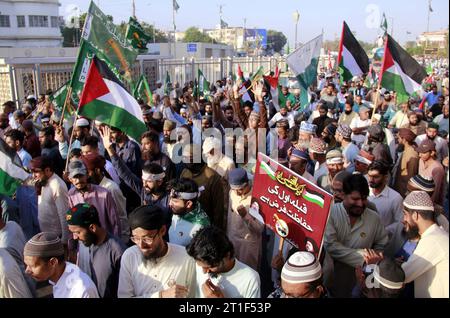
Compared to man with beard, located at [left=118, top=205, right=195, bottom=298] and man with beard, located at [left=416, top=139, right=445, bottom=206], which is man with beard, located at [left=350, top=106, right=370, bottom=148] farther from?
man with beard, located at [left=118, top=205, right=195, bottom=298]

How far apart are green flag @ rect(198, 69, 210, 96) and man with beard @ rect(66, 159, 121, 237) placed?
8757mm

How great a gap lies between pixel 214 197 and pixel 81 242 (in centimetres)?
161

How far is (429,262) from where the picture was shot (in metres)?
2.45

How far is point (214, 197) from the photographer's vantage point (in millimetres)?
4309

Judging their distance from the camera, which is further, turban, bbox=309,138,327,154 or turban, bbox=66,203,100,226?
turban, bbox=309,138,327,154

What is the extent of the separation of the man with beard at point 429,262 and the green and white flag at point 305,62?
5.75 m

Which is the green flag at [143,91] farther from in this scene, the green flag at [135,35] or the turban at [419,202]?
the turban at [419,202]

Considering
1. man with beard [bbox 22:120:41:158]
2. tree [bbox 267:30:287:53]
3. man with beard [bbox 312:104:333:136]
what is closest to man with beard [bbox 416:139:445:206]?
man with beard [bbox 312:104:333:136]

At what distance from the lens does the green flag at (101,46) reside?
5.27 m

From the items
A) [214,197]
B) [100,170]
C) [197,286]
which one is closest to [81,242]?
[197,286]

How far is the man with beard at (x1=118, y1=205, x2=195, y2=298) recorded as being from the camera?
2.62 m

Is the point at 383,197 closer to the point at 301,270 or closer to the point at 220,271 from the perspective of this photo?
the point at 301,270

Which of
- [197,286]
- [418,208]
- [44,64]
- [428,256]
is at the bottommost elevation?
[197,286]
